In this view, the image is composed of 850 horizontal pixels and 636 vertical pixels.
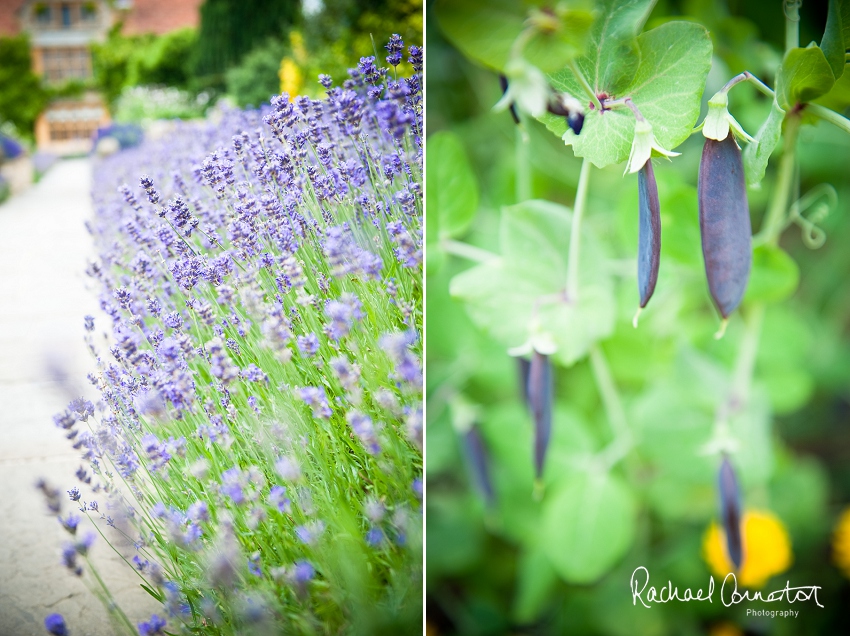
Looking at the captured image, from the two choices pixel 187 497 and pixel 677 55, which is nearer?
pixel 677 55

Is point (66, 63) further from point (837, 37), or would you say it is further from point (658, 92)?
point (837, 37)

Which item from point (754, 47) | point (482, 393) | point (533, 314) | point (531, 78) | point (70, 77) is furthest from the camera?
point (482, 393)

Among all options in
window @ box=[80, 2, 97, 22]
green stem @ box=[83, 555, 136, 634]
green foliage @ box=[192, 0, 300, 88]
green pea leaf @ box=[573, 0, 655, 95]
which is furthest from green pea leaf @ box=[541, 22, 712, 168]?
green stem @ box=[83, 555, 136, 634]

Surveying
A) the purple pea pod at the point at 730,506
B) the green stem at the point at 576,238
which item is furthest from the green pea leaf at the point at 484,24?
the purple pea pod at the point at 730,506

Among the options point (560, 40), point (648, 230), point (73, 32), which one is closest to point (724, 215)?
point (648, 230)

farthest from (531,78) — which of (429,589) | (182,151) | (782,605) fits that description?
(782,605)

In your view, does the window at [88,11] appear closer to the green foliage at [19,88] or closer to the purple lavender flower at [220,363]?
the green foliage at [19,88]

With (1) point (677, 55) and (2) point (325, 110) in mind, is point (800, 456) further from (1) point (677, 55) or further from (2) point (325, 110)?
(2) point (325, 110)
